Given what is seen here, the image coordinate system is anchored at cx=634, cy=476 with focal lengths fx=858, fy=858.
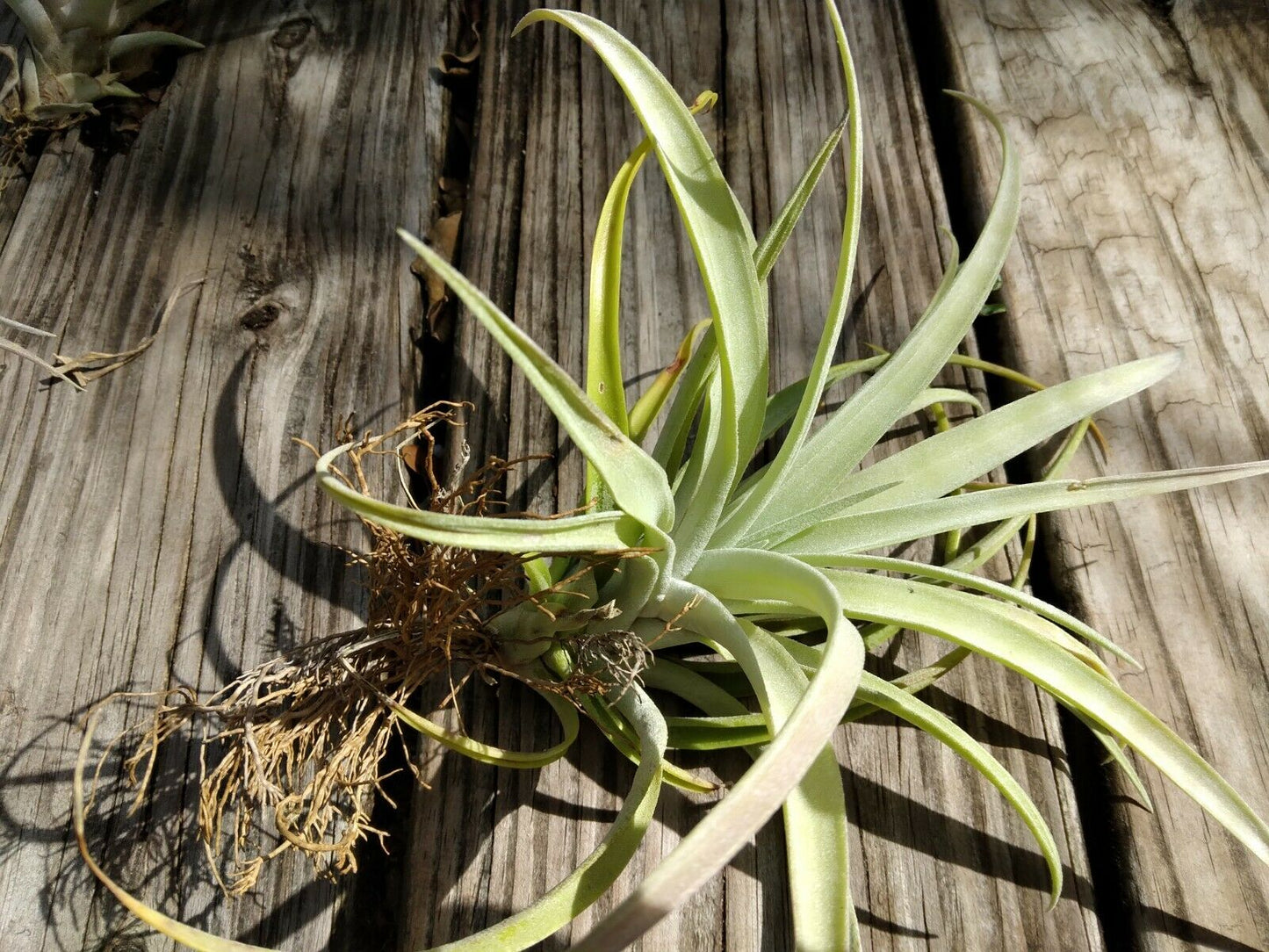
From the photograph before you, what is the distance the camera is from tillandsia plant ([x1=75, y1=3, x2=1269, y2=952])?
1.82ft

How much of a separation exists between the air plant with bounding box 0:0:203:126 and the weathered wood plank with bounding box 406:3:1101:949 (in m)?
0.48

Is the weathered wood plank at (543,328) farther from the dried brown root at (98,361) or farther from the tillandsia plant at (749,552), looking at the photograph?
the dried brown root at (98,361)

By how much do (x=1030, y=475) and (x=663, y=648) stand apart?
1.56 ft

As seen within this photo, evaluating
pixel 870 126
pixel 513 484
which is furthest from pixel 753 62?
pixel 513 484

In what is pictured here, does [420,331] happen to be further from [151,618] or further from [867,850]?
[867,850]

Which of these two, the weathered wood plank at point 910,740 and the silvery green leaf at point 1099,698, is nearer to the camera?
the silvery green leaf at point 1099,698

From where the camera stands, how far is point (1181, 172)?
46.9 inches

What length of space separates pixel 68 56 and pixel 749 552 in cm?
112

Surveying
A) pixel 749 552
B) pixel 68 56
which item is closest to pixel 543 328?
pixel 749 552

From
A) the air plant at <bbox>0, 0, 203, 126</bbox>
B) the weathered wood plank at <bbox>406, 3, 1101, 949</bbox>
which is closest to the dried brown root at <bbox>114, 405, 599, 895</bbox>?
the weathered wood plank at <bbox>406, 3, 1101, 949</bbox>

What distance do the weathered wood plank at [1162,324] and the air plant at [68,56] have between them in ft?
3.81

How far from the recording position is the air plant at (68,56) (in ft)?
3.56

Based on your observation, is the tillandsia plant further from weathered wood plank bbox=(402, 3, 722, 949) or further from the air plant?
the air plant

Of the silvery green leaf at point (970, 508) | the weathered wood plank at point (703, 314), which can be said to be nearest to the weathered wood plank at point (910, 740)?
the weathered wood plank at point (703, 314)
